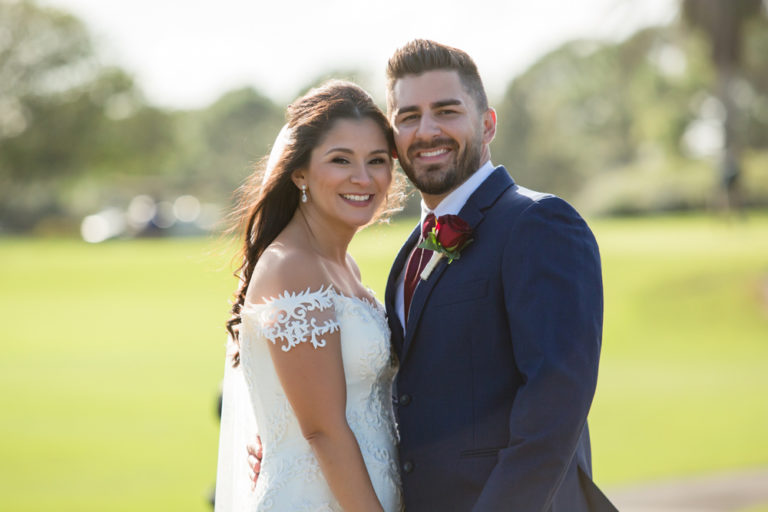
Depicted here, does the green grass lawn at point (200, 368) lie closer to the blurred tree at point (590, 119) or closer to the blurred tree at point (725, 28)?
the blurred tree at point (725, 28)

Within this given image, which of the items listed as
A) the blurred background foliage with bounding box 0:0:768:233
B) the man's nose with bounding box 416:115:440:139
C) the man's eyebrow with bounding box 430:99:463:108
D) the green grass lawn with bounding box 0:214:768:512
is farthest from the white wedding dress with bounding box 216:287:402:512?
the blurred background foliage with bounding box 0:0:768:233

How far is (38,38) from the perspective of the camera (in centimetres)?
6366

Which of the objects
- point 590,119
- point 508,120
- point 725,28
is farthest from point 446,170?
point 590,119

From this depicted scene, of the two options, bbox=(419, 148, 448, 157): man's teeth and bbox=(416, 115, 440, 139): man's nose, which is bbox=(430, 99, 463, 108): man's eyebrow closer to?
bbox=(416, 115, 440, 139): man's nose

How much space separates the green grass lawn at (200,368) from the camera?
30.2 feet

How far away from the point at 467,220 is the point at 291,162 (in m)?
0.75

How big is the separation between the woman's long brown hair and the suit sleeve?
1.02 meters

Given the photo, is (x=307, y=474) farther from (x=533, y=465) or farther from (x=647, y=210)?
(x=647, y=210)

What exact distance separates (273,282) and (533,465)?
1.15 m

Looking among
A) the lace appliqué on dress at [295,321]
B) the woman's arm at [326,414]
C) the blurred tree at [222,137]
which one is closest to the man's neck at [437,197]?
the lace appliqué on dress at [295,321]

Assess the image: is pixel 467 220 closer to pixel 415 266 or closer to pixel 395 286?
pixel 415 266

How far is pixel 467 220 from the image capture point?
313 cm

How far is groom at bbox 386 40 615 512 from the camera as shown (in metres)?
2.69

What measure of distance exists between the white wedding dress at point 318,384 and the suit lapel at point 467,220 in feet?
0.62
